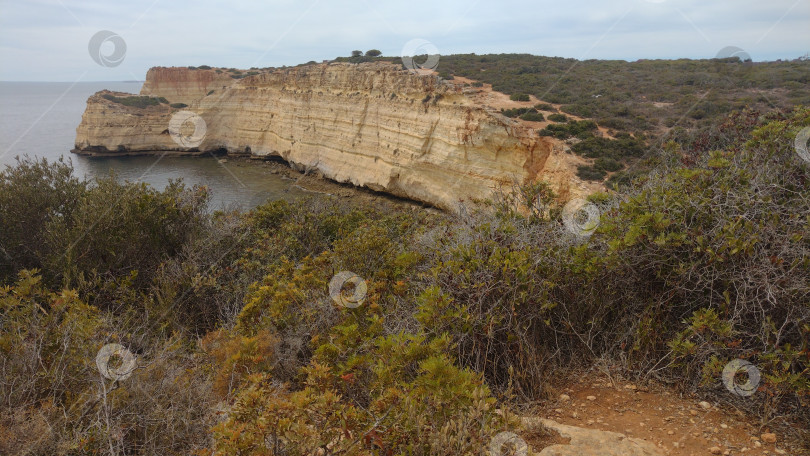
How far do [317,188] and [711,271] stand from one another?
968 inches

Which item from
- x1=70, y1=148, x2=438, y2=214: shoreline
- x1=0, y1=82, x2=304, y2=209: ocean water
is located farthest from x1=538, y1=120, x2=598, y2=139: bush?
x1=0, y1=82, x2=304, y2=209: ocean water

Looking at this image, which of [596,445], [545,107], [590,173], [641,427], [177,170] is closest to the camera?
[596,445]

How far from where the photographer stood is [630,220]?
422 centimetres

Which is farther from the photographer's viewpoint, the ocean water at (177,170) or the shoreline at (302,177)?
the ocean water at (177,170)

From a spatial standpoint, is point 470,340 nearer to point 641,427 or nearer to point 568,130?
point 641,427

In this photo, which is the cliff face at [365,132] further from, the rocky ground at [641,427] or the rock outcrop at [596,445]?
the rock outcrop at [596,445]

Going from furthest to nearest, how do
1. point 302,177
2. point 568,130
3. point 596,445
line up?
point 302,177 → point 568,130 → point 596,445

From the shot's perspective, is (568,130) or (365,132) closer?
(568,130)

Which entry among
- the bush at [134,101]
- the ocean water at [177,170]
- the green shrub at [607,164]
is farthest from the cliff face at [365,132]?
the ocean water at [177,170]

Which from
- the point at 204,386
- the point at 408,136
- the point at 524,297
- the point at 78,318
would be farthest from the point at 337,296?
the point at 408,136

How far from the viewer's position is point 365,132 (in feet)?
84.8

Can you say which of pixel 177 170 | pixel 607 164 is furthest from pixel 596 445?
pixel 177 170

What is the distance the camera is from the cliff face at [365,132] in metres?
18.9

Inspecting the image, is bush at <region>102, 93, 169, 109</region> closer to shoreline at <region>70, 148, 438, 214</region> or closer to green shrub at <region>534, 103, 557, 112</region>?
shoreline at <region>70, 148, 438, 214</region>
